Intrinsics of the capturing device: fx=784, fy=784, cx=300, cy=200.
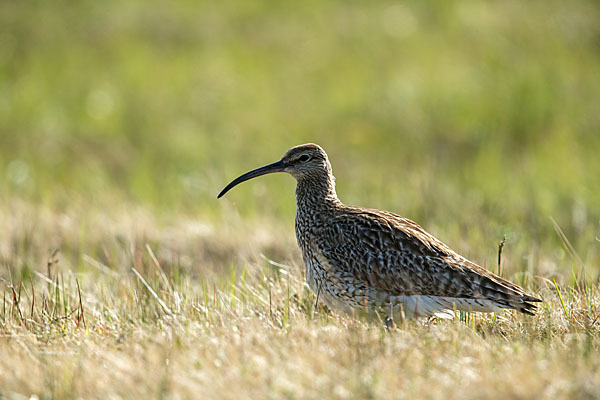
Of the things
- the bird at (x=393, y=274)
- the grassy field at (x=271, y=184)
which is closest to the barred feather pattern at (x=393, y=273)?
the bird at (x=393, y=274)

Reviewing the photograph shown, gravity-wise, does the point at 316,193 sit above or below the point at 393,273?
above

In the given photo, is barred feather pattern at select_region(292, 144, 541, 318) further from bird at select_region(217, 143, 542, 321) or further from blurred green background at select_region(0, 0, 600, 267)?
blurred green background at select_region(0, 0, 600, 267)

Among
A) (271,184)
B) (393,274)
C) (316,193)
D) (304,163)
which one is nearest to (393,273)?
(393,274)

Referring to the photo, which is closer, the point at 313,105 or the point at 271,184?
the point at 271,184

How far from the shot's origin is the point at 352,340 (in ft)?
13.4

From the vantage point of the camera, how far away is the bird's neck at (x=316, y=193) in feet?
19.9

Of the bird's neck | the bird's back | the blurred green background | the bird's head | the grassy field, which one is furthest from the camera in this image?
the blurred green background

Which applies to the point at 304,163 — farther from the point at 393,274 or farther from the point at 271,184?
the point at 271,184

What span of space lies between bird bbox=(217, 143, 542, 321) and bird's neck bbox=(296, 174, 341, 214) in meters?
0.28

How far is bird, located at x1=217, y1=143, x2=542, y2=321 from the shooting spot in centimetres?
507

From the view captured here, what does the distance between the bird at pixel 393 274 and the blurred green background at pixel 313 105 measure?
7.81 feet

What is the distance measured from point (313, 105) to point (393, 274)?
33.7ft

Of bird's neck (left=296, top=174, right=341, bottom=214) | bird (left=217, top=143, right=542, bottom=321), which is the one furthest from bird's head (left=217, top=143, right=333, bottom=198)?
bird (left=217, top=143, right=542, bottom=321)

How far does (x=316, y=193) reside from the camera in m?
6.14
